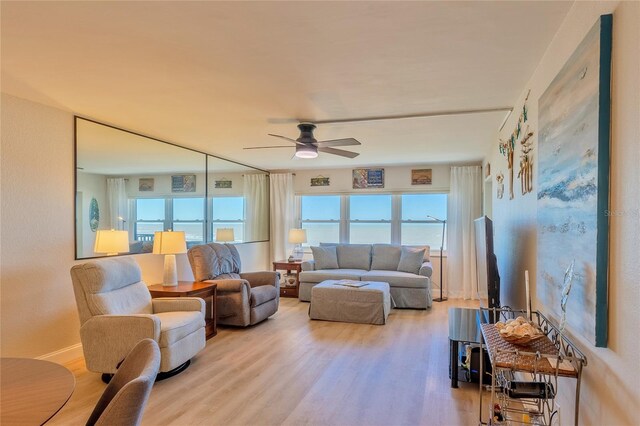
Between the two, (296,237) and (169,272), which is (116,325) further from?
(296,237)

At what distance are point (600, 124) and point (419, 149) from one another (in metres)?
4.02

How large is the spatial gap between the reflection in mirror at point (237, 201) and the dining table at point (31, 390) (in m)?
4.29

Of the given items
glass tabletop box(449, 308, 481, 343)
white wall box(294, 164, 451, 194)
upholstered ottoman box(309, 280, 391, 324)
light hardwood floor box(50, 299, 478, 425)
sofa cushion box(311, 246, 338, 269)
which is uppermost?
white wall box(294, 164, 451, 194)

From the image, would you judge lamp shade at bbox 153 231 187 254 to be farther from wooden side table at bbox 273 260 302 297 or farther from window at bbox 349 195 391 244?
window at bbox 349 195 391 244

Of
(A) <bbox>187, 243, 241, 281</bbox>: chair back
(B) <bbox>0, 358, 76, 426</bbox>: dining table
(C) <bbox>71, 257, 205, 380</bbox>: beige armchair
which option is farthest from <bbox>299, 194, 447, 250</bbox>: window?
(B) <bbox>0, 358, 76, 426</bbox>: dining table

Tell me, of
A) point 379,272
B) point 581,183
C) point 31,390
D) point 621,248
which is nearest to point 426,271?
point 379,272

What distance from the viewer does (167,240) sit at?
13.2 feet

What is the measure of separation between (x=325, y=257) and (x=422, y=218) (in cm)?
196

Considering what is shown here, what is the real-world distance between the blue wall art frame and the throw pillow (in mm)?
3894

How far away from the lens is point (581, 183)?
5.03 feet

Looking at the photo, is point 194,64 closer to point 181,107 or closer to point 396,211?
point 181,107

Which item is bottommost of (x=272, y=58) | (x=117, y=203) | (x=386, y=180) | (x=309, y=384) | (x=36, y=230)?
(x=309, y=384)

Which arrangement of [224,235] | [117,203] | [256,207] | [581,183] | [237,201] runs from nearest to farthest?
[581,183], [117,203], [224,235], [237,201], [256,207]

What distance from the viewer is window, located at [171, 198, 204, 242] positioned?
5184 millimetres
